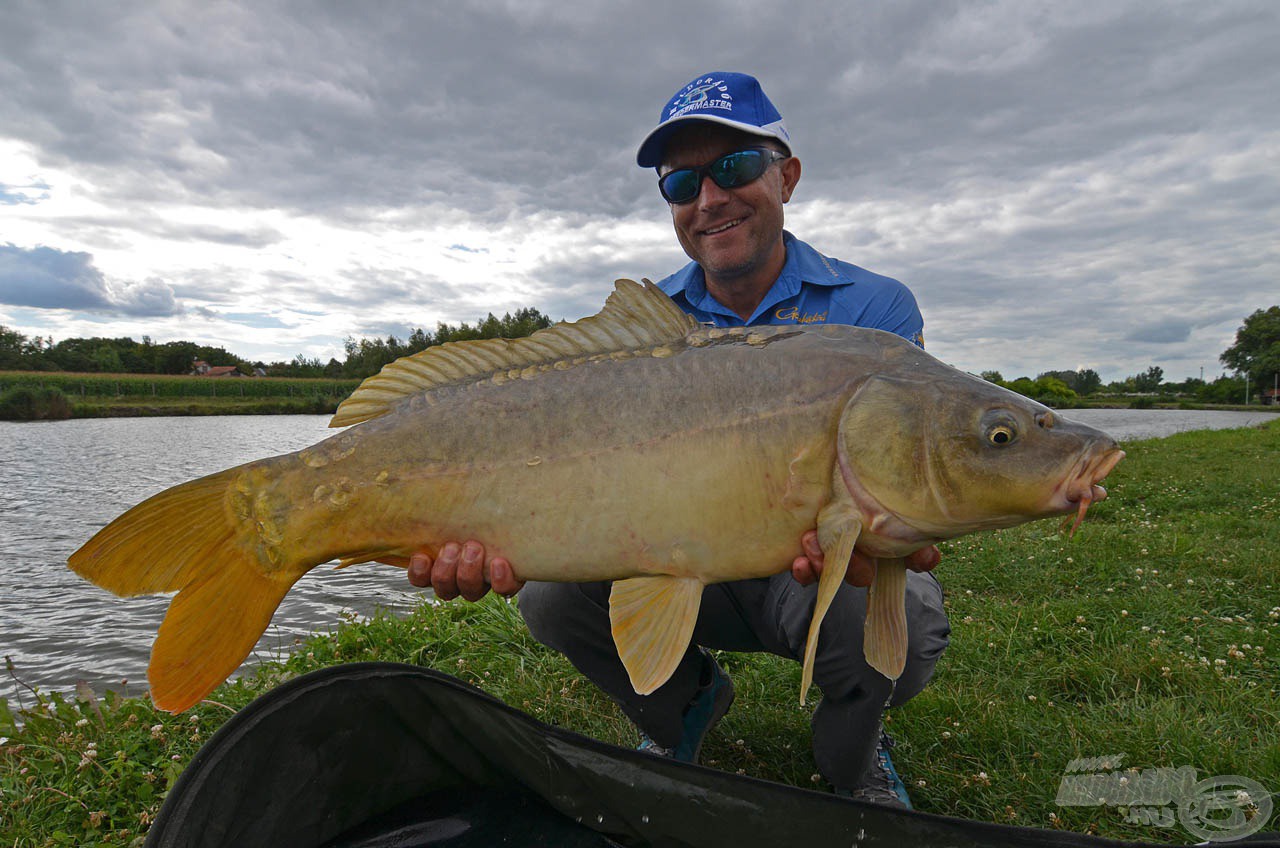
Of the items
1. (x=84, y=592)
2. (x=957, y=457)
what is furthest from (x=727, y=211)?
(x=84, y=592)

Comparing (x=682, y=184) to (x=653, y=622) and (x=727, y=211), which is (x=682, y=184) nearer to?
(x=727, y=211)

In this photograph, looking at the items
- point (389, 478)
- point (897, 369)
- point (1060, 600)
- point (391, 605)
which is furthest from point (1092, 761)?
point (391, 605)

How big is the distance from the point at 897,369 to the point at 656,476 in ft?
1.84

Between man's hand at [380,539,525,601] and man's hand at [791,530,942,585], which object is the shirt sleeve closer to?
man's hand at [791,530,942,585]

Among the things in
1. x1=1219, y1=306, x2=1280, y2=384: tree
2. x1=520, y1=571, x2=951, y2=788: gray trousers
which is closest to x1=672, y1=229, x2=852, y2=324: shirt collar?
x1=520, y1=571, x2=951, y2=788: gray trousers

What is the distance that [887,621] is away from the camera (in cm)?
168

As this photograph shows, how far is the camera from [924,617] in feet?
6.59

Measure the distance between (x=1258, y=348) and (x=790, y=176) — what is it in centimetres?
8505

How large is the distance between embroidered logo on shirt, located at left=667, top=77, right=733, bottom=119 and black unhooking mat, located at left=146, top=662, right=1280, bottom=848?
1977mm

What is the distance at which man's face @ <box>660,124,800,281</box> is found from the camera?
2.51 meters

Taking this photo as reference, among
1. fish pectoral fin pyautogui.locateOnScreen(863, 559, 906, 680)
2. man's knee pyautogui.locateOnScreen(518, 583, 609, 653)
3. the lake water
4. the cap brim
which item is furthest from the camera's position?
the lake water

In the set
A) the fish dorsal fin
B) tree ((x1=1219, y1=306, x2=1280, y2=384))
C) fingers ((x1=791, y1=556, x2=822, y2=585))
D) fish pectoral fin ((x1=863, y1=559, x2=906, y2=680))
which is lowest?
fish pectoral fin ((x1=863, y1=559, x2=906, y2=680))

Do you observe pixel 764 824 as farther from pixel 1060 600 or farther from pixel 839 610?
pixel 1060 600

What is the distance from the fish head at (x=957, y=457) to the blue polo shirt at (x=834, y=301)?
1.03 metres
